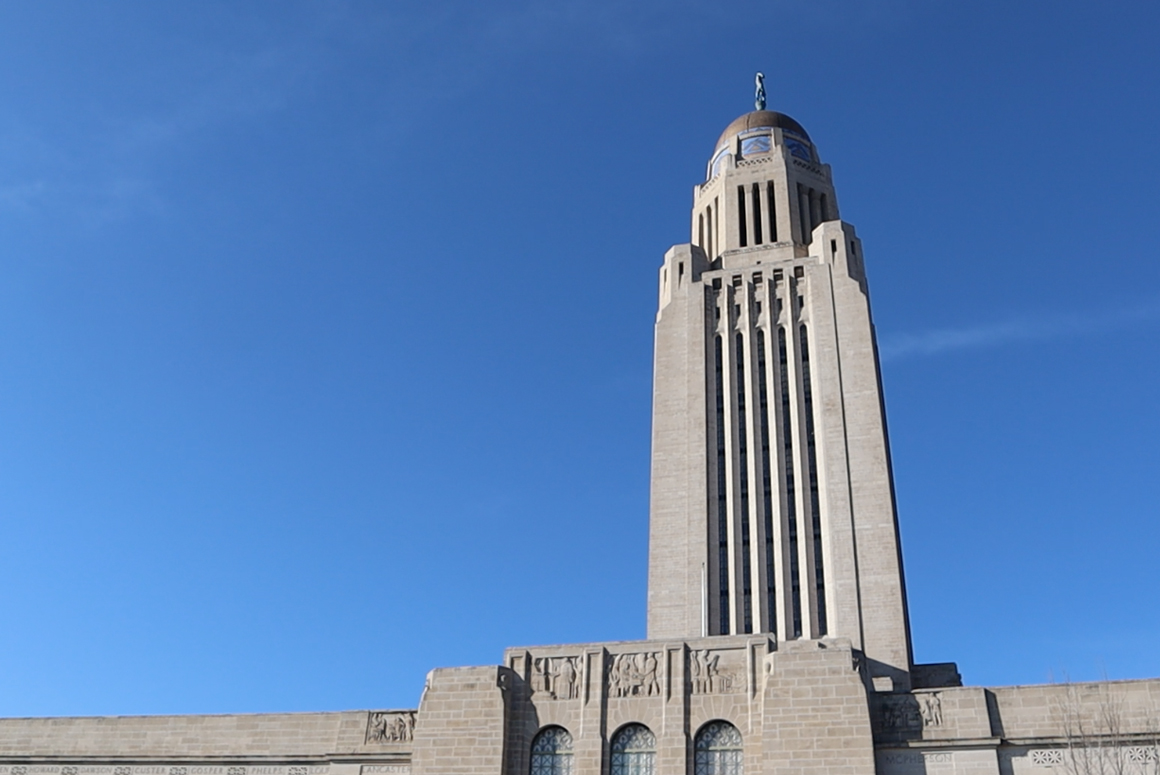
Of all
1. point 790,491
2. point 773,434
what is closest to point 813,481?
point 790,491

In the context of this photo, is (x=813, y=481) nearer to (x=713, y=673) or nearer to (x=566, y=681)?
(x=713, y=673)

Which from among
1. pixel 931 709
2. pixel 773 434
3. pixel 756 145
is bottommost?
pixel 931 709

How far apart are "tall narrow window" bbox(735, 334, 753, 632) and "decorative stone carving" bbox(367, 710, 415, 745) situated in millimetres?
14244

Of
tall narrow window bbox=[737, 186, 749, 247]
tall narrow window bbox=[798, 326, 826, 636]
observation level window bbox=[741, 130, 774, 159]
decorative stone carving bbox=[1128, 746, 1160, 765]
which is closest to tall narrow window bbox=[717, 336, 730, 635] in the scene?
tall narrow window bbox=[798, 326, 826, 636]

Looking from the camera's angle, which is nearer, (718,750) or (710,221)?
(718,750)

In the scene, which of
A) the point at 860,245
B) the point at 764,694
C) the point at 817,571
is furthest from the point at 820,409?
the point at 764,694

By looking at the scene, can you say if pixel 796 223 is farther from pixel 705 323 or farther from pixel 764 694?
pixel 764 694

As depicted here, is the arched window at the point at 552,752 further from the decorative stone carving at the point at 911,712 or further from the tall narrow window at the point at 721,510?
the tall narrow window at the point at 721,510

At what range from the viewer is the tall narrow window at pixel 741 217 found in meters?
53.9

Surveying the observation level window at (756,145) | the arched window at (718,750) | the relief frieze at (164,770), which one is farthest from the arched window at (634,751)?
Result: the observation level window at (756,145)

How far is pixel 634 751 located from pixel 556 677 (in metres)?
3.38

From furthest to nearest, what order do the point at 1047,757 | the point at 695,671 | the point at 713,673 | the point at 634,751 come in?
the point at 695,671
the point at 713,673
the point at 634,751
the point at 1047,757

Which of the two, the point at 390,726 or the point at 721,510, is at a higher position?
the point at 721,510

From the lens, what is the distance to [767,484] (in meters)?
45.2
